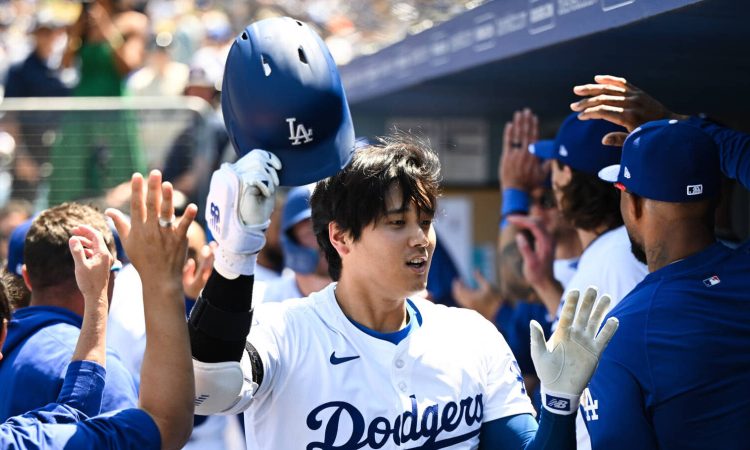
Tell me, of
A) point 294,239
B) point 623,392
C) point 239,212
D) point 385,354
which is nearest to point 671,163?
point 623,392

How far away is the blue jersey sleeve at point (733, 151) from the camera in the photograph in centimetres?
280

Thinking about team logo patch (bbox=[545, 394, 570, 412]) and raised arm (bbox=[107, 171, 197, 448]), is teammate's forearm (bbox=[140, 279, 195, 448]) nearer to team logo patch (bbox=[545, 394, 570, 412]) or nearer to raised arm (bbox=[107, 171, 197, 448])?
raised arm (bbox=[107, 171, 197, 448])

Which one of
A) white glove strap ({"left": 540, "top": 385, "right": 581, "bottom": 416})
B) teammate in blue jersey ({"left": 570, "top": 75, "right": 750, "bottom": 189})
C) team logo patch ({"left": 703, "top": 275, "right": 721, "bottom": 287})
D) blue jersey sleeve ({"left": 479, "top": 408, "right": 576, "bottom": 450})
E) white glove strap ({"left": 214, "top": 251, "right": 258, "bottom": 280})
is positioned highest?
teammate in blue jersey ({"left": 570, "top": 75, "right": 750, "bottom": 189})

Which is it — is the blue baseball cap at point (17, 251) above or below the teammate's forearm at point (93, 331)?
above

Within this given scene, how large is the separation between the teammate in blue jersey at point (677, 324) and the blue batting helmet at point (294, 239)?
2.34m

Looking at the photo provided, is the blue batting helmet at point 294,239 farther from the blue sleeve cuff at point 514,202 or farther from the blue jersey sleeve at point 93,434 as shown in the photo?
the blue jersey sleeve at point 93,434

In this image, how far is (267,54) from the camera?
241 centimetres

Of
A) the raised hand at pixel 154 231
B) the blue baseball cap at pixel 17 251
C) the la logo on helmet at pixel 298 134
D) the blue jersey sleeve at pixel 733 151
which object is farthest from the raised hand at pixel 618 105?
the blue baseball cap at pixel 17 251

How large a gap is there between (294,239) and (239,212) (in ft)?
9.84

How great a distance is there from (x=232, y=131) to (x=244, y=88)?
0.36 ft

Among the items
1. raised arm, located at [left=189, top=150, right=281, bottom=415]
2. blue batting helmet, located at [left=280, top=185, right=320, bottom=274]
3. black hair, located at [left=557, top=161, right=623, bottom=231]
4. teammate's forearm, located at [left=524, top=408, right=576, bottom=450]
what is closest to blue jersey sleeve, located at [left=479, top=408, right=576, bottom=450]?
teammate's forearm, located at [left=524, top=408, right=576, bottom=450]

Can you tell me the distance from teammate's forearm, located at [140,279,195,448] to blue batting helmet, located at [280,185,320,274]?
2.76m

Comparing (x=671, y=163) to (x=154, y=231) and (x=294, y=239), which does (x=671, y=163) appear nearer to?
(x=154, y=231)

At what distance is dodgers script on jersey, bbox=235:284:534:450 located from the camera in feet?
8.34
